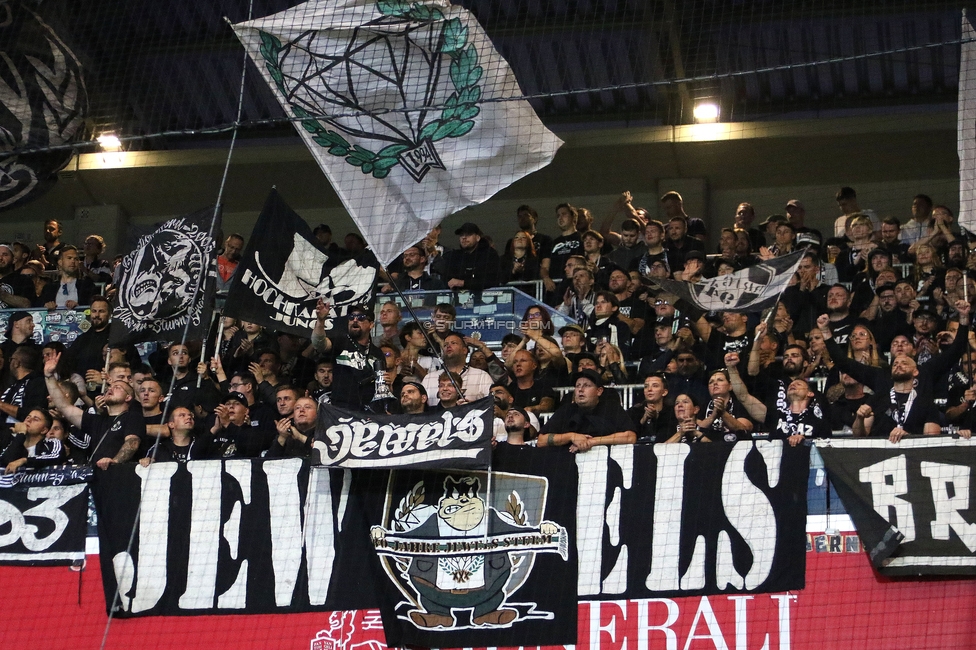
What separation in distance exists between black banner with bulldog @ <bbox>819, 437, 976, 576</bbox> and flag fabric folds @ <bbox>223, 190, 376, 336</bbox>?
406 centimetres

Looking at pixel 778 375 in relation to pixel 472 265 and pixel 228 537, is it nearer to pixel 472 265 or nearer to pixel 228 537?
pixel 472 265

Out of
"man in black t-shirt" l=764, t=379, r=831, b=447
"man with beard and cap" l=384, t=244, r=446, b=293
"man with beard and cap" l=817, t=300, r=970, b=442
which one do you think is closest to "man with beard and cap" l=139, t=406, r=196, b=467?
"man with beard and cap" l=384, t=244, r=446, b=293

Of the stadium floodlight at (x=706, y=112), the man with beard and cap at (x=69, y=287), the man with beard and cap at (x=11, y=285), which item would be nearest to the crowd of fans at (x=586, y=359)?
the man with beard and cap at (x=69, y=287)

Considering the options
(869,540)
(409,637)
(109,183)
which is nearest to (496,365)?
(409,637)

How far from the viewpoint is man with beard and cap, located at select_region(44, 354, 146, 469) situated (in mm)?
10398

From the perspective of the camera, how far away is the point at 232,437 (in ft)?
34.4

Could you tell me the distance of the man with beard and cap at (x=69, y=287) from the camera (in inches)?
539

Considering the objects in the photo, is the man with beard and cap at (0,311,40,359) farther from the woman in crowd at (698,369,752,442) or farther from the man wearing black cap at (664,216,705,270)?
the woman in crowd at (698,369,752,442)

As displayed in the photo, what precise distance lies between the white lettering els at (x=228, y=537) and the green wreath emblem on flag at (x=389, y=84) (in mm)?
2305

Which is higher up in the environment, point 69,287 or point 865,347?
point 69,287

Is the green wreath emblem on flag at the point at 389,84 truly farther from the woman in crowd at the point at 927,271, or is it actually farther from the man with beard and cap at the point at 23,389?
the woman in crowd at the point at 927,271

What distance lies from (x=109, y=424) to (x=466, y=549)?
9.56 feet

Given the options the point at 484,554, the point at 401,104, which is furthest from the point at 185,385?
the point at 484,554

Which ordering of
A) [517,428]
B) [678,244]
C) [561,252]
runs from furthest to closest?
1. [561,252]
2. [678,244]
3. [517,428]
